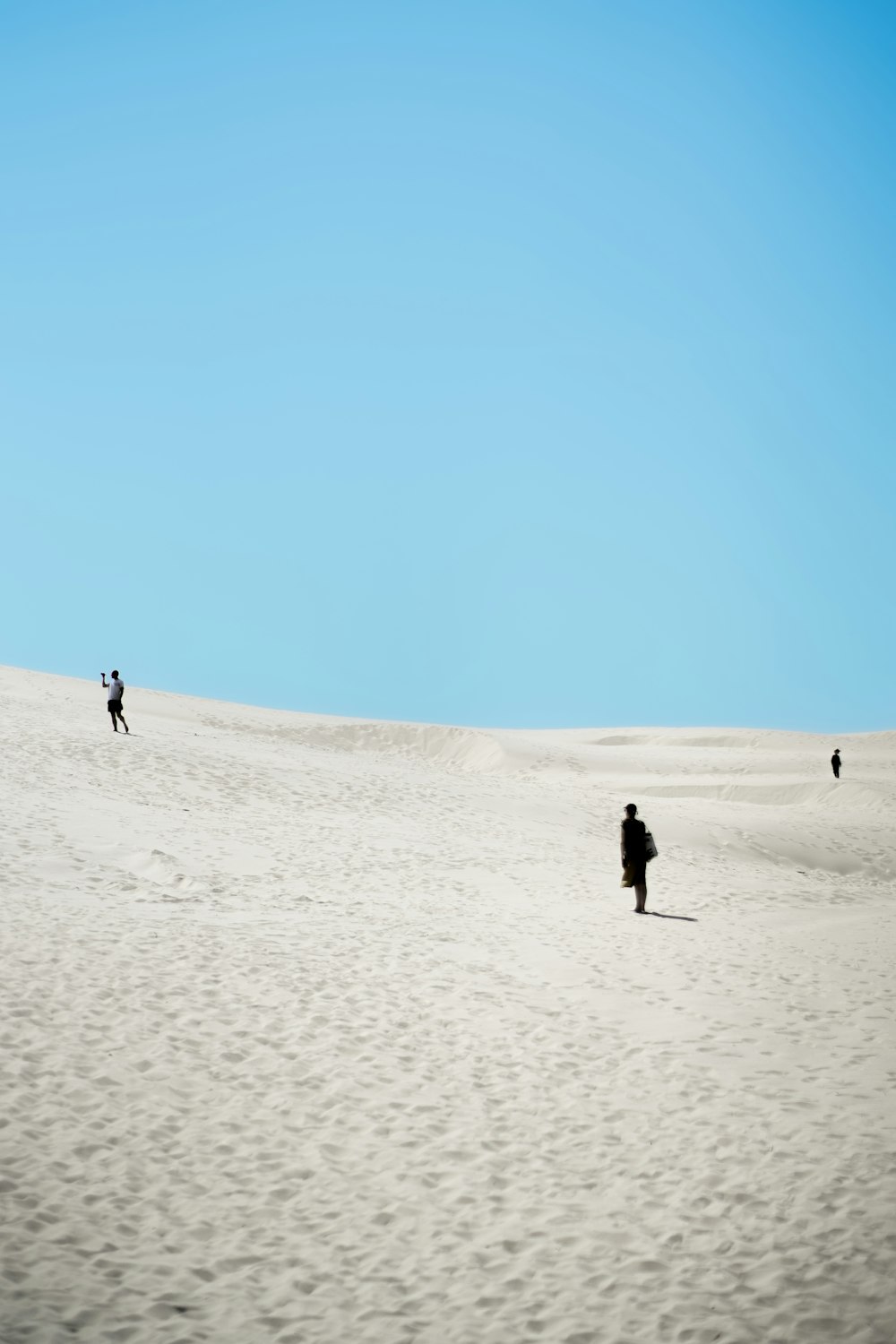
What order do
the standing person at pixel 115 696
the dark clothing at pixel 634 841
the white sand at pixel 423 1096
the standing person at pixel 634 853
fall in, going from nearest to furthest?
the white sand at pixel 423 1096 → the standing person at pixel 634 853 → the dark clothing at pixel 634 841 → the standing person at pixel 115 696

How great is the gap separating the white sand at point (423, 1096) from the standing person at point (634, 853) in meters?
0.50

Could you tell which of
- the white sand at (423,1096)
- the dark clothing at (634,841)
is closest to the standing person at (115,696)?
the white sand at (423,1096)

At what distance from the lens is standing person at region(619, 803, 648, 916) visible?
16.4 m

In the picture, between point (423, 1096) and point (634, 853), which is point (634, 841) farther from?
point (423, 1096)

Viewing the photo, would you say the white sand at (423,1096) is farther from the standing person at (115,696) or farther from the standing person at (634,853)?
the standing person at (115,696)

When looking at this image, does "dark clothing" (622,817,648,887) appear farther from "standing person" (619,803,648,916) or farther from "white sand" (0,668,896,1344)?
"white sand" (0,668,896,1344)

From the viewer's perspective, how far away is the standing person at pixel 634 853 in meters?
16.4

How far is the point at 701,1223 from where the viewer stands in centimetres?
691

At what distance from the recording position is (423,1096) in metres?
8.81

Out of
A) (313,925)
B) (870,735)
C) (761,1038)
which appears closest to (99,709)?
(313,925)

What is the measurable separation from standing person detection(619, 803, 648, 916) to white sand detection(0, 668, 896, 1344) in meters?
0.50

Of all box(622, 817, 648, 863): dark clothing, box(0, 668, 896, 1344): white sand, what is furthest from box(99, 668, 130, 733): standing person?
box(622, 817, 648, 863): dark clothing

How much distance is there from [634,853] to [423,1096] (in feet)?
27.5

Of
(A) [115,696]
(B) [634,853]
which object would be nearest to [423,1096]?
(B) [634,853]
